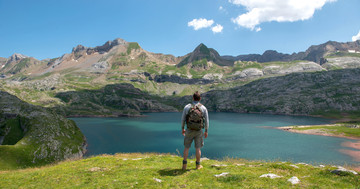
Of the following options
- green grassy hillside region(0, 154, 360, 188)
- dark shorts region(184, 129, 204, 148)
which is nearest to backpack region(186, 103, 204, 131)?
dark shorts region(184, 129, 204, 148)

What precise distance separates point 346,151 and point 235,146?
43265 millimetres

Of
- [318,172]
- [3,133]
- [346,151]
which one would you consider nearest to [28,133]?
[3,133]

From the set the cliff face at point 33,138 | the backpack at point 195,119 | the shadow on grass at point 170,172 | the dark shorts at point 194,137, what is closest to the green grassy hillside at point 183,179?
the shadow on grass at point 170,172

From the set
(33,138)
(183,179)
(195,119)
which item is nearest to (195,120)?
(195,119)

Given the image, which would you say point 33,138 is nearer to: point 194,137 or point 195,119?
point 194,137

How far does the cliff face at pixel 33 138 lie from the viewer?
55.5m

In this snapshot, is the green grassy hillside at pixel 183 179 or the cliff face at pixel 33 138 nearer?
the green grassy hillside at pixel 183 179

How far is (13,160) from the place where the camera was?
175 feet

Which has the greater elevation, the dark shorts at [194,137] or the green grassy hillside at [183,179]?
the dark shorts at [194,137]

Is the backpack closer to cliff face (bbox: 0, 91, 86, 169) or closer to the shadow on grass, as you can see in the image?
the shadow on grass

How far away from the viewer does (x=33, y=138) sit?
64.6 meters

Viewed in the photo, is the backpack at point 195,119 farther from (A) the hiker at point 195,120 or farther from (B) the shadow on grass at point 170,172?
(B) the shadow on grass at point 170,172

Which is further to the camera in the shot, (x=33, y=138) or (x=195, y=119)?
(x=33, y=138)

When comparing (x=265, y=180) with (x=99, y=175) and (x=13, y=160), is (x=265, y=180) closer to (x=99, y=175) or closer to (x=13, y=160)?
(x=99, y=175)
